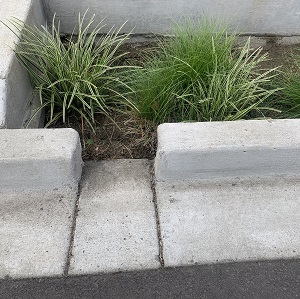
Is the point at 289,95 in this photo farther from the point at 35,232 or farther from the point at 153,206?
the point at 35,232

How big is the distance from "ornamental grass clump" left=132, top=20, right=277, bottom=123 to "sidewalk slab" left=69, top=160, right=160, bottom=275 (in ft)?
1.59

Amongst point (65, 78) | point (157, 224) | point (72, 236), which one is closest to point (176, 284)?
point (157, 224)

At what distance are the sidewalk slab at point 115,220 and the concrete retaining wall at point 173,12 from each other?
1610 mm

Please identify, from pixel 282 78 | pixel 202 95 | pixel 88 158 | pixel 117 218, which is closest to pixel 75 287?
pixel 117 218

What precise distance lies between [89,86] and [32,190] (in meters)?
0.77

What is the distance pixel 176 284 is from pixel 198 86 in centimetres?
133

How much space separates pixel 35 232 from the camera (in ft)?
6.19

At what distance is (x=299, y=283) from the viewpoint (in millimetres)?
1753

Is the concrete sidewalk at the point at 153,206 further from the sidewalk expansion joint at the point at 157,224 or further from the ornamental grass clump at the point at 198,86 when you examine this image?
the ornamental grass clump at the point at 198,86

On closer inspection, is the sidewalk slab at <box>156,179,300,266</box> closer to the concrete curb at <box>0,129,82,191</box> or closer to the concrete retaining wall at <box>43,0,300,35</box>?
the concrete curb at <box>0,129,82,191</box>

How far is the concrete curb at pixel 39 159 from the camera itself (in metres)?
1.96

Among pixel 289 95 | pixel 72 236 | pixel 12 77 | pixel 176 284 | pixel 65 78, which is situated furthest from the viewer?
pixel 289 95

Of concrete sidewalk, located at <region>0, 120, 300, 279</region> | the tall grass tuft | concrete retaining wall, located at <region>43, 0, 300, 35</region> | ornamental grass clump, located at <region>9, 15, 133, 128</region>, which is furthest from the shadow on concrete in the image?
concrete retaining wall, located at <region>43, 0, 300, 35</region>

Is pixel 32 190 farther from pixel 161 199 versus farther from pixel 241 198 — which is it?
pixel 241 198
